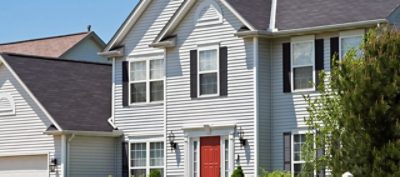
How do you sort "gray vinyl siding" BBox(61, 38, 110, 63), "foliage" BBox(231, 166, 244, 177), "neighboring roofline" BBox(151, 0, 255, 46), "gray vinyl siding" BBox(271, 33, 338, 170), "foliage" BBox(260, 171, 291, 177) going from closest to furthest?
"foliage" BBox(260, 171, 291, 177) → "foliage" BBox(231, 166, 244, 177) → "gray vinyl siding" BBox(271, 33, 338, 170) → "neighboring roofline" BBox(151, 0, 255, 46) → "gray vinyl siding" BBox(61, 38, 110, 63)

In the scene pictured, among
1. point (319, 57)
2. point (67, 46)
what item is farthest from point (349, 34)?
point (67, 46)

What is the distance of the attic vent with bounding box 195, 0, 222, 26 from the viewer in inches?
1380

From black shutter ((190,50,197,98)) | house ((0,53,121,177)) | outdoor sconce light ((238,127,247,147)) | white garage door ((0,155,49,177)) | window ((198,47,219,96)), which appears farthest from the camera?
white garage door ((0,155,49,177))

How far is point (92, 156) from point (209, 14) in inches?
279

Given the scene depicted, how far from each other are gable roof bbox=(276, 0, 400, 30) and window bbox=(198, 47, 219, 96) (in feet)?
7.86

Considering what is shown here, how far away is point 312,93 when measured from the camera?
33.2 meters

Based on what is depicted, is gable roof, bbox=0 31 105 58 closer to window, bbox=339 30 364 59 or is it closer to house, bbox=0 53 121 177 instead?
house, bbox=0 53 121 177

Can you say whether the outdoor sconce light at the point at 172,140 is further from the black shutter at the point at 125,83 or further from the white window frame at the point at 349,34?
the white window frame at the point at 349,34

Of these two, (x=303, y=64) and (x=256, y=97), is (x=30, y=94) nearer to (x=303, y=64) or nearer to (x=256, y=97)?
(x=256, y=97)

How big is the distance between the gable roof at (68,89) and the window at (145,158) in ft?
4.49

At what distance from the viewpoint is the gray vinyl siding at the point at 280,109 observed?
1321 inches

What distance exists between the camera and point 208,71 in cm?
3503

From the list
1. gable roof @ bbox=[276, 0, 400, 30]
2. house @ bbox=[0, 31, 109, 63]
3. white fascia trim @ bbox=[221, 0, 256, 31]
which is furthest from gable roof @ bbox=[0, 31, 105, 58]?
gable roof @ bbox=[276, 0, 400, 30]

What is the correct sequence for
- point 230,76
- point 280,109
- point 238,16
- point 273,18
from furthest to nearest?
point 273,18
point 230,76
point 238,16
point 280,109
